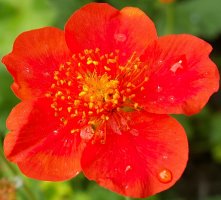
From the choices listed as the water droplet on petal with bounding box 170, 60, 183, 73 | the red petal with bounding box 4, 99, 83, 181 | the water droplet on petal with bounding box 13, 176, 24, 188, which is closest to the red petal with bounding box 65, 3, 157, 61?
the water droplet on petal with bounding box 170, 60, 183, 73

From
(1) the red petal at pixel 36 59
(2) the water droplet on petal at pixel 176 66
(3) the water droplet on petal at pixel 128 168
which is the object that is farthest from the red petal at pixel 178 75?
(1) the red petal at pixel 36 59

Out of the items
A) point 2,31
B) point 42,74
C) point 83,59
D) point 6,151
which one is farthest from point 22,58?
point 2,31

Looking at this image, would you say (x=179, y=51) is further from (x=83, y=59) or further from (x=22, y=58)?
(x=22, y=58)

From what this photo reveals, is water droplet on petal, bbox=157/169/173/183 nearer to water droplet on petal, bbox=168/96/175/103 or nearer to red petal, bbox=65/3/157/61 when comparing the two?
water droplet on petal, bbox=168/96/175/103

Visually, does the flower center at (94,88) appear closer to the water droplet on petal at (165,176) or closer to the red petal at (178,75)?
the red petal at (178,75)

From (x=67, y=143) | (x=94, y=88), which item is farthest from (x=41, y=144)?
(x=94, y=88)
